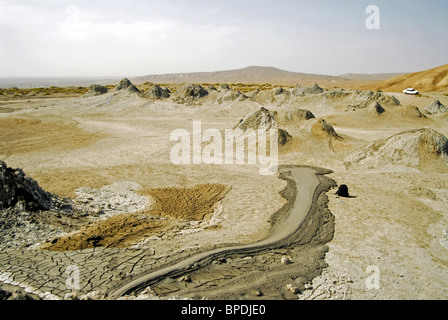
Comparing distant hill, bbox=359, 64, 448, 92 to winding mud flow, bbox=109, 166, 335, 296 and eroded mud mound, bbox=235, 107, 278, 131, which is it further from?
winding mud flow, bbox=109, 166, 335, 296

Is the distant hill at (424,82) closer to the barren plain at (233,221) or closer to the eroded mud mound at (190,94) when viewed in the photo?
the eroded mud mound at (190,94)

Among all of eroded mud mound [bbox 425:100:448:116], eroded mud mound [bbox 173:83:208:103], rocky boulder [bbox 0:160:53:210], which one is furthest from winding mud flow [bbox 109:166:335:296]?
eroded mud mound [bbox 173:83:208:103]

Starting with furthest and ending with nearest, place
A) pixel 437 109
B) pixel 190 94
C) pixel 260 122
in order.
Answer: pixel 190 94 < pixel 437 109 < pixel 260 122

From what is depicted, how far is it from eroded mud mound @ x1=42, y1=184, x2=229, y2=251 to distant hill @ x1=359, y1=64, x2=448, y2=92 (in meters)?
61.3

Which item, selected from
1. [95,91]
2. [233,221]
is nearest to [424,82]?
[95,91]

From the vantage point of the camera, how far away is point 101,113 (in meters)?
37.7

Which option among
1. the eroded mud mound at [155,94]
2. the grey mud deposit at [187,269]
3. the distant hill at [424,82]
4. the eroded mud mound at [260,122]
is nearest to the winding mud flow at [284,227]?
the grey mud deposit at [187,269]

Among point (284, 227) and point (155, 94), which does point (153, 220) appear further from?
point (155, 94)

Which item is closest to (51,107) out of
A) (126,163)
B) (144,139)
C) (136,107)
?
(136,107)

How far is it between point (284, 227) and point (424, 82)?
65.9m

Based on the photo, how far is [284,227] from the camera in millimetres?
10281

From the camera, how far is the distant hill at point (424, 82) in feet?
187
